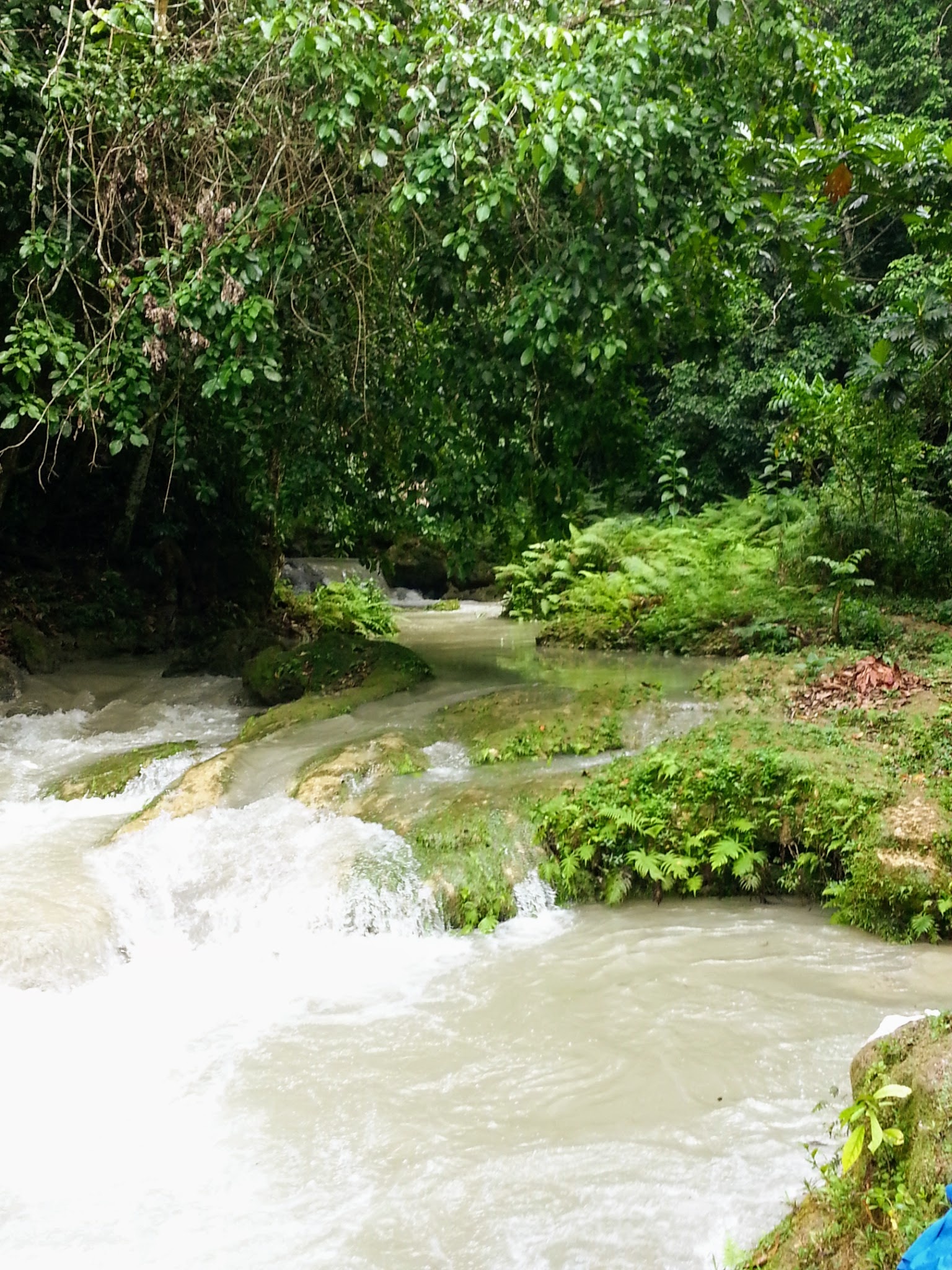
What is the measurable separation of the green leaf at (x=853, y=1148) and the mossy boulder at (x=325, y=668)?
24.5 feet

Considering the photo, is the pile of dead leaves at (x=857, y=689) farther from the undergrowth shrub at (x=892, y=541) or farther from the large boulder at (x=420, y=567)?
the large boulder at (x=420, y=567)

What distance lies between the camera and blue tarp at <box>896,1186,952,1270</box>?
175 cm

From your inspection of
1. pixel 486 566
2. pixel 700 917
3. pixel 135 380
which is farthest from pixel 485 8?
pixel 486 566

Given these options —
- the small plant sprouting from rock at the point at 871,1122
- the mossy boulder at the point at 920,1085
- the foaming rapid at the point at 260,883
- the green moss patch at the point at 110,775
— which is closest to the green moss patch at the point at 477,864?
the foaming rapid at the point at 260,883

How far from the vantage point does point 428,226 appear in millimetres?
8273

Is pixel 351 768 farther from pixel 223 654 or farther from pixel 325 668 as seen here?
pixel 223 654

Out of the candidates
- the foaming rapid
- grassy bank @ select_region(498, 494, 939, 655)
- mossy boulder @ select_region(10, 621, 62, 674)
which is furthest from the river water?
grassy bank @ select_region(498, 494, 939, 655)

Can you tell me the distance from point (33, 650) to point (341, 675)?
379 cm

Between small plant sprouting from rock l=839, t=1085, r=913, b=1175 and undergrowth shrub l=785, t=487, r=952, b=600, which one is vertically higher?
undergrowth shrub l=785, t=487, r=952, b=600

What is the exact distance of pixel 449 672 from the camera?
10.8 meters

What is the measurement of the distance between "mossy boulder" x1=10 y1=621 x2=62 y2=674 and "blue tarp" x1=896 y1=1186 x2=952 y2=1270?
35.2 feet

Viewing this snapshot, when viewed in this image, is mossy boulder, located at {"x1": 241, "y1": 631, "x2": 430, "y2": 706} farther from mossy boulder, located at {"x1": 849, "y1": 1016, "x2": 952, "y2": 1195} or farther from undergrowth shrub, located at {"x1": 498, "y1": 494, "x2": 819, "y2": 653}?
mossy boulder, located at {"x1": 849, "y1": 1016, "x2": 952, "y2": 1195}

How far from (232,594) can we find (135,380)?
244 inches

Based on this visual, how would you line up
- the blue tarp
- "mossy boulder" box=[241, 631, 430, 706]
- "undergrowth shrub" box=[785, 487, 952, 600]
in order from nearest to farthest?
the blue tarp → "mossy boulder" box=[241, 631, 430, 706] → "undergrowth shrub" box=[785, 487, 952, 600]
